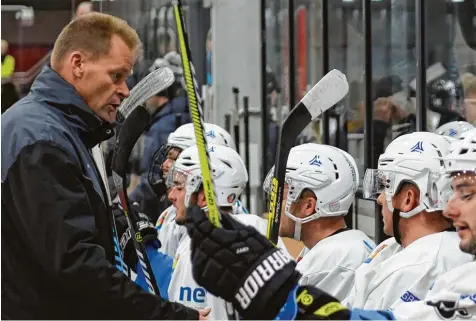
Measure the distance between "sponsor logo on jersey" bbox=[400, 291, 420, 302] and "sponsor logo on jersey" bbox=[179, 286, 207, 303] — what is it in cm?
76

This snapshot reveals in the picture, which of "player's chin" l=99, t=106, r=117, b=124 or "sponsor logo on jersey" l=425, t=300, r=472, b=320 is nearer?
"sponsor logo on jersey" l=425, t=300, r=472, b=320

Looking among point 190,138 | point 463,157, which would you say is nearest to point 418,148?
point 463,157

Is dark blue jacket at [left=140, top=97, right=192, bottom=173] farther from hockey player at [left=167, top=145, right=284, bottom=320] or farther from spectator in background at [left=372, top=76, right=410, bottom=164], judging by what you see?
hockey player at [left=167, top=145, right=284, bottom=320]

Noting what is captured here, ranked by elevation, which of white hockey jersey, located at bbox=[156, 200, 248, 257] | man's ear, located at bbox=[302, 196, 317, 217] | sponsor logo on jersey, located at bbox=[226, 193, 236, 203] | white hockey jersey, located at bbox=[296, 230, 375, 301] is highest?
man's ear, located at bbox=[302, 196, 317, 217]

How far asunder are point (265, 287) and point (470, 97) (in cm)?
253

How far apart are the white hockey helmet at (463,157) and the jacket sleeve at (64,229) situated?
29.1 inches

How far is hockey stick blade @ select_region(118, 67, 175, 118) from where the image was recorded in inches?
108

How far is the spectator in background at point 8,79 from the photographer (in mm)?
6480

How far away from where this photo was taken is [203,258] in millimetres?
1750

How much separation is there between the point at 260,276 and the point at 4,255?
2.11 feet

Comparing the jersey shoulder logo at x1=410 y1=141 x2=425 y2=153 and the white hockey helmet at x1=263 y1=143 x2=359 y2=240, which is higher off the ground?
the jersey shoulder logo at x1=410 y1=141 x2=425 y2=153

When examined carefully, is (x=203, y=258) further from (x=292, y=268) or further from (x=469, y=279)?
(x=469, y=279)

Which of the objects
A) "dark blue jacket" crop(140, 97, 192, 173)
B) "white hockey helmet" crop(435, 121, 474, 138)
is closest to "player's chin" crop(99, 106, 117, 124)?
"white hockey helmet" crop(435, 121, 474, 138)

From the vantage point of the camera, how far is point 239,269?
1.75m
